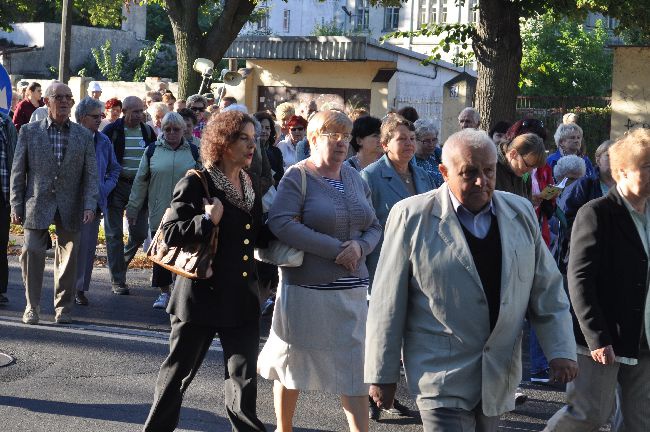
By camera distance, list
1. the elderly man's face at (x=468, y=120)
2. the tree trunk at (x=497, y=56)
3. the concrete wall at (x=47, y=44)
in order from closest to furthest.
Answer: the elderly man's face at (x=468, y=120), the tree trunk at (x=497, y=56), the concrete wall at (x=47, y=44)

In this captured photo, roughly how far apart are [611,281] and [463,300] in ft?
4.43

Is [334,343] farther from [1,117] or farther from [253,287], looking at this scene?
[1,117]

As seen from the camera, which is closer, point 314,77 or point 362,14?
point 314,77

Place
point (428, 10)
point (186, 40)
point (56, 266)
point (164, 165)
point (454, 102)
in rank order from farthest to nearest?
point (428, 10), point (454, 102), point (186, 40), point (164, 165), point (56, 266)

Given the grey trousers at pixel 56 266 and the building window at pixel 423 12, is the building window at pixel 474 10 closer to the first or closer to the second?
the building window at pixel 423 12

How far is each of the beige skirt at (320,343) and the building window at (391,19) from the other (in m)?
69.7

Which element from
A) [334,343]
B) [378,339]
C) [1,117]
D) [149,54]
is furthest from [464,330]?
[149,54]

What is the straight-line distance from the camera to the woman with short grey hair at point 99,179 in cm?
1069

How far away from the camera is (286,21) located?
80.2 m

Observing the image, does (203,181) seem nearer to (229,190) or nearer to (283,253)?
(229,190)

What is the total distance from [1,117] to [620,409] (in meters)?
6.88

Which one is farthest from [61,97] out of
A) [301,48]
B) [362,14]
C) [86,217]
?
[362,14]

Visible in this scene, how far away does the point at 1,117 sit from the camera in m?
10.6

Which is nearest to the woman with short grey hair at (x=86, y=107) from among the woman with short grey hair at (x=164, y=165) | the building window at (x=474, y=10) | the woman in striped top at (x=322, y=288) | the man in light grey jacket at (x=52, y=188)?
the woman with short grey hair at (x=164, y=165)
